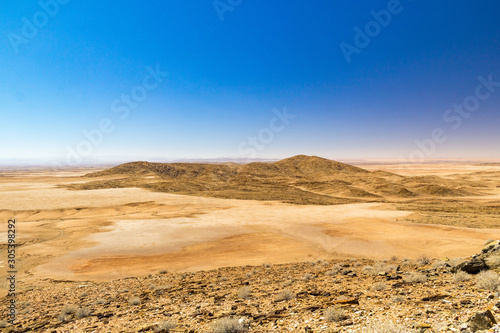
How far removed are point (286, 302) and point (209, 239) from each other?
13.8 metres

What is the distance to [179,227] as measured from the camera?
947 inches

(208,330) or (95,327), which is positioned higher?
(208,330)

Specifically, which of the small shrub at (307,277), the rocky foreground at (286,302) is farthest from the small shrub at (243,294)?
the small shrub at (307,277)

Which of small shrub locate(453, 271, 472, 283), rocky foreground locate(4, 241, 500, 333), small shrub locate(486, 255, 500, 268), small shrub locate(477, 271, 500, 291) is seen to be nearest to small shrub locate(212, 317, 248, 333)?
rocky foreground locate(4, 241, 500, 333)

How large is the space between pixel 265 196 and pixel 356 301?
3999cm

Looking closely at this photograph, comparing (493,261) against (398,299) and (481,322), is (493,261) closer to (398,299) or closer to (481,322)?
(398,299)

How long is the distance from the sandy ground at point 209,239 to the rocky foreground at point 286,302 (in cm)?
356

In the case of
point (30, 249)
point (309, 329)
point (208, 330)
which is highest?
point (309, 329)

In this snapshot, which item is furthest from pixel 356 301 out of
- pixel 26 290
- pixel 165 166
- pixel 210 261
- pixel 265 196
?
pixel 165 166

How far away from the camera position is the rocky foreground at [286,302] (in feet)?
17.4

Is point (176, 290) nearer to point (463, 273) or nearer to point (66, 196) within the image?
point (463, 273)

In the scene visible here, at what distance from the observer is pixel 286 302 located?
24.0 feet

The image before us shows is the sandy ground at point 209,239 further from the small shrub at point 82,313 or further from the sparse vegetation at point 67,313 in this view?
the small shrub at point 82,313

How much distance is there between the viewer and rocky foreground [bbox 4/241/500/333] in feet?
17.4
